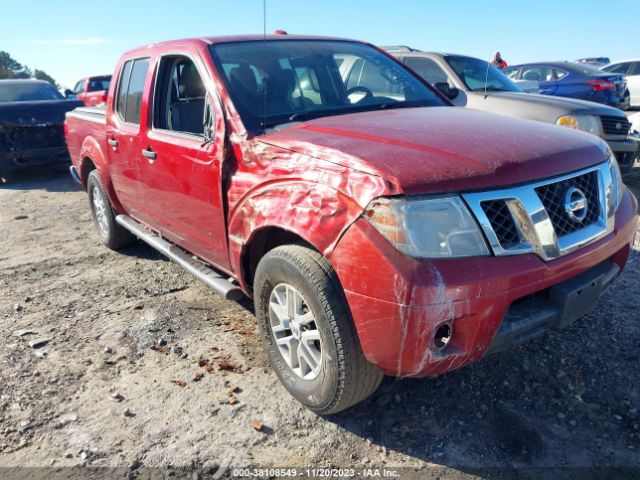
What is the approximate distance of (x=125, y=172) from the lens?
4.33 meters

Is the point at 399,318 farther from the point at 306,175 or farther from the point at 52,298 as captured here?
the point at 52,298

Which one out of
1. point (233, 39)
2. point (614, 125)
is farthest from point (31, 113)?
point (614, 125)

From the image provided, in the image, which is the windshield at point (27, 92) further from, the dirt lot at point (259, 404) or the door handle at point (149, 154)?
the door handle at point (149, 154)

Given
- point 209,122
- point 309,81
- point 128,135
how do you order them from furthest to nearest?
1. point 128,135
2. point 309,81
3. point 209,122

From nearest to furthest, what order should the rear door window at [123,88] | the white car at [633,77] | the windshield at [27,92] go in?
1. the rear door window at [123,88]
2. the windshield at [27,92]
3. the white car at [633,77]

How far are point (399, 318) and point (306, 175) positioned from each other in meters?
0.77

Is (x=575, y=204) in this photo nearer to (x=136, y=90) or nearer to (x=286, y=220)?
(x=286, y=220)

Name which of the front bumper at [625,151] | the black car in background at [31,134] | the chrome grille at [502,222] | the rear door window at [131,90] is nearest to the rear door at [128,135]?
the rear door window at [131,90]

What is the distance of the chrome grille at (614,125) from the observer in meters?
6.48

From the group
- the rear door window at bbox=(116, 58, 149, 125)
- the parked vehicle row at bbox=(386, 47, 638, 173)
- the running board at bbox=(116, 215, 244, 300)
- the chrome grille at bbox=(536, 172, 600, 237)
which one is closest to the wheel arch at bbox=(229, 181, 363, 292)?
the running board at bbox=(116, 215, 244, 300)

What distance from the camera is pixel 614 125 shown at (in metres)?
6.56

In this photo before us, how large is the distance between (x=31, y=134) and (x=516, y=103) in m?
7.84

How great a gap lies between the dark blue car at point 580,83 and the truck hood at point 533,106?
463 cm

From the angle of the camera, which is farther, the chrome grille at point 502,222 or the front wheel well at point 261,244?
the front wheel well at point 261,244
